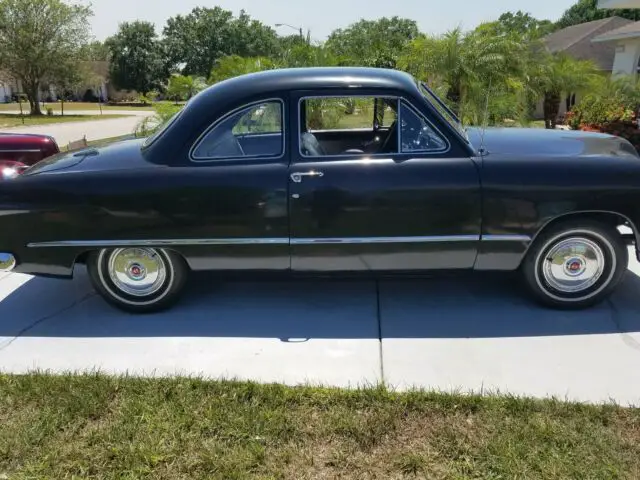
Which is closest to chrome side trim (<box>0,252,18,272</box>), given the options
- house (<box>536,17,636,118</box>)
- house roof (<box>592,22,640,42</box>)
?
house roof (<box>592,22,640,42</box>)

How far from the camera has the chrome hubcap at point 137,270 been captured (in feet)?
13.4

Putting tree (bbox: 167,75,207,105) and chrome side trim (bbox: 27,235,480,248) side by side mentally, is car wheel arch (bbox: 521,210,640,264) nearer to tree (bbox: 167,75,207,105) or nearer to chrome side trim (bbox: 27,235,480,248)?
chrome side trim (bbox: 27,235,480,248)

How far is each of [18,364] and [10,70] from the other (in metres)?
36.6

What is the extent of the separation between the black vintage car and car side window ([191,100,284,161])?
1 centimetres

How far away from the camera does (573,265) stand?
4000 mm

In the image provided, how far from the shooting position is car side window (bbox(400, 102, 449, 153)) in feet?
12.6

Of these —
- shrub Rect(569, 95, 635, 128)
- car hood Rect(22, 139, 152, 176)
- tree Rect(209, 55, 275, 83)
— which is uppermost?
tree Rect(209, 55, 275, 83)

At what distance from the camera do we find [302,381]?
131 inches

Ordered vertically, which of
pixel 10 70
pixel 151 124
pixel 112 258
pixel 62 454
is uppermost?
pixel 10 70

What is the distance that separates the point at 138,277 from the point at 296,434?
198 cm

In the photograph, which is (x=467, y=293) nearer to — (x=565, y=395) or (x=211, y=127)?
(x=565, y=395)

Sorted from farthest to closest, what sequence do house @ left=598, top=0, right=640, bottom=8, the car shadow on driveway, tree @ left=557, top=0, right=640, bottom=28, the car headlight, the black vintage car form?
tree @ left=557, top=0, right=640, bottom=28
house @ left=598, top=0, right=640, bottom=8
the car headlight
the car shadow on driveway
the black vintage car

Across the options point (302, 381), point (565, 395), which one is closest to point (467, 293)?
point (565, 395)

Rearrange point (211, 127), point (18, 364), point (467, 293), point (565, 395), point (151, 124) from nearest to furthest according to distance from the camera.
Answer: point (565, 395) < point (18, 364) < point (211, 127) < point (467, 293) < point (151, 124)
